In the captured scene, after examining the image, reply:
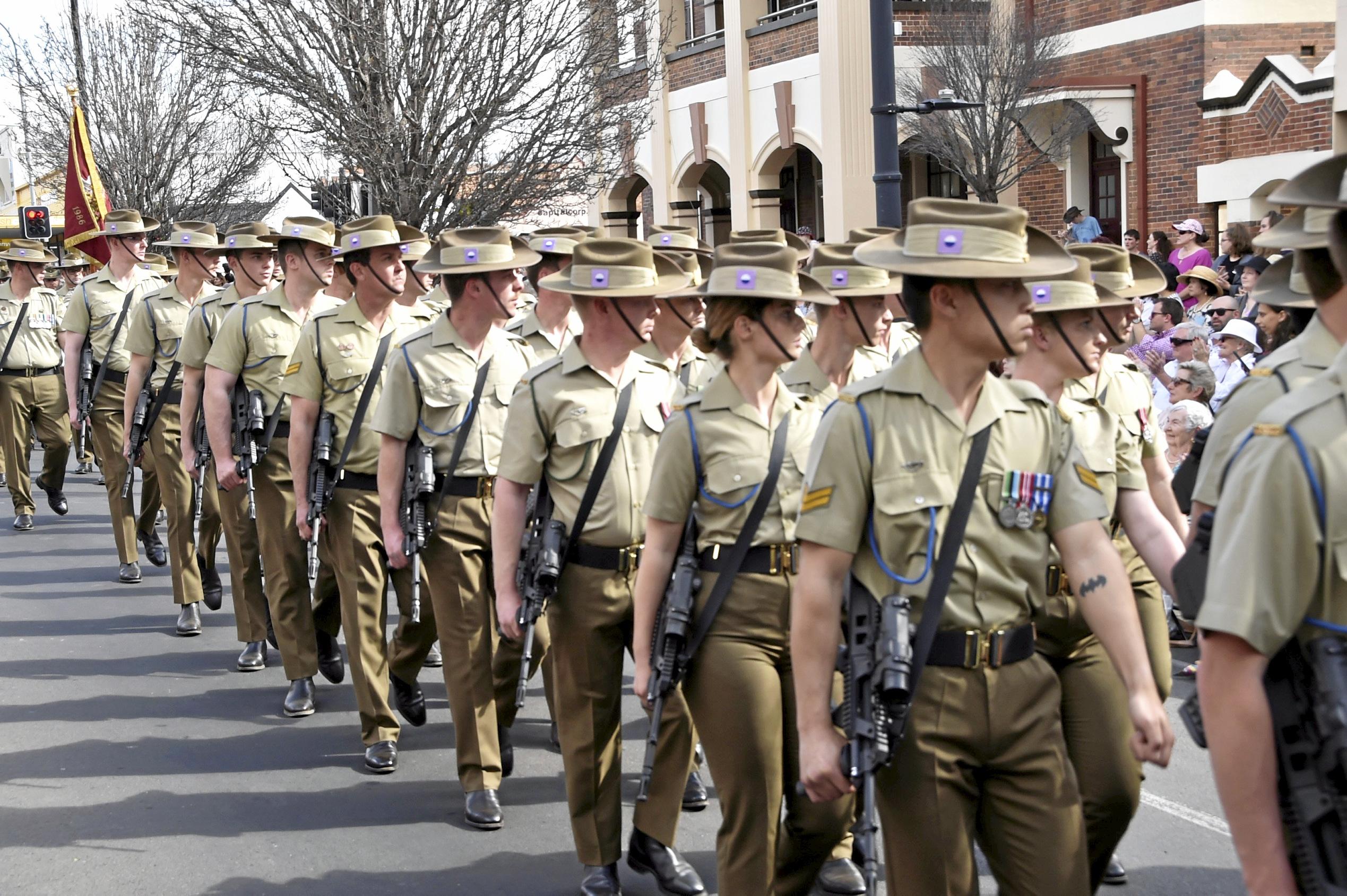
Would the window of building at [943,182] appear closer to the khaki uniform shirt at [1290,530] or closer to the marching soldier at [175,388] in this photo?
the marching soldier at [175,388]

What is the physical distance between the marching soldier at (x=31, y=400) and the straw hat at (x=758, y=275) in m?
11.7

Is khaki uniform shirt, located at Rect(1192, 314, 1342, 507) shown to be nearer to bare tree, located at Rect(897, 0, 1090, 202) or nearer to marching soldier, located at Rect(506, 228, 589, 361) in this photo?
marching soldier, located at Rect(506, 228, 589, 361)

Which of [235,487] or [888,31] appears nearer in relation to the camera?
[235,487]

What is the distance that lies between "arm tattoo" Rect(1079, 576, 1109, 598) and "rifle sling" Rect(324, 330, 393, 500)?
14.8ft

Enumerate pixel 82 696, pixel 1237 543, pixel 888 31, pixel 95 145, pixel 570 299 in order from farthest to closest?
1. pixel 95 145
2. pixel 888 31
3. pixel 82 696
4. pixel 570 299
5. pixel 1237 543

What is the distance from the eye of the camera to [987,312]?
3.70 m

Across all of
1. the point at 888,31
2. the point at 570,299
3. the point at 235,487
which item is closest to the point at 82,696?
the point at 235,487

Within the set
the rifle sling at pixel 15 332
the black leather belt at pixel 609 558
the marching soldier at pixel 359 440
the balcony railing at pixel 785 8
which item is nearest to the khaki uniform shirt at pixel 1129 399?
the black leather belt at pixel 609 558

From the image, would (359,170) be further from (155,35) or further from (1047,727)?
(1047,727)

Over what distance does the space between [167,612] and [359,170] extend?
5963mm

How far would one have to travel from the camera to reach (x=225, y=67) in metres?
14.8

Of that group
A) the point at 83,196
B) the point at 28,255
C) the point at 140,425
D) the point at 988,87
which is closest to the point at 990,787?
the point at 140,425

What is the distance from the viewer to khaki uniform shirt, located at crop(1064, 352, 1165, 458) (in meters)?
5.14

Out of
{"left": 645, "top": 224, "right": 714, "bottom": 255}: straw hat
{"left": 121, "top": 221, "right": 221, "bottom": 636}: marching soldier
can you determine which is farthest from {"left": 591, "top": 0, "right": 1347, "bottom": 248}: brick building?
{"left": 121, "top": 221, "right": 221, "bottom": 636}: marching soldier
